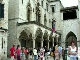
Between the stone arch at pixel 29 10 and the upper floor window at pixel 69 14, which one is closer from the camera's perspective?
the stone arch at pixel 29 10

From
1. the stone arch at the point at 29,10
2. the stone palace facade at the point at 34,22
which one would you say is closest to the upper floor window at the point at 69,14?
the stone palace facade at the point at 34,22

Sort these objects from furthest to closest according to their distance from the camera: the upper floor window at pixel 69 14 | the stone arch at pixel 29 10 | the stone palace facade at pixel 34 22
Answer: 1. the upper floor window at pixel 69 14
2. the stone arch at pixel 29 10
3. the stone palace facade at pixel 34 22

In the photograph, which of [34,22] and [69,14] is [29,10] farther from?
[69,14]

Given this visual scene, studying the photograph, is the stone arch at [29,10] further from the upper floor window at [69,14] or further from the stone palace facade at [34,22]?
the upper floor window at [69,14]

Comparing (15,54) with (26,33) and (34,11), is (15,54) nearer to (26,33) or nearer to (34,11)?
(26,33)

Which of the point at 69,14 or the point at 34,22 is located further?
the point at 69,14

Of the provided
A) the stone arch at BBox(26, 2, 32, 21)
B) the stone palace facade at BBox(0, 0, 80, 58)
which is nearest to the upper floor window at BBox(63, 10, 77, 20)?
the stone palace facade at BBox(0, 0, 80, 58)

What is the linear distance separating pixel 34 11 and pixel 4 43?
40.9ft

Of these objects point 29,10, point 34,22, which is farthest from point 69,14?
point 34,22

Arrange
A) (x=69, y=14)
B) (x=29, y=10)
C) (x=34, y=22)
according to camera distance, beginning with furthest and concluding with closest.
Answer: (x=69, y=14)
(x=29, y=10)
(x=34, y=22)

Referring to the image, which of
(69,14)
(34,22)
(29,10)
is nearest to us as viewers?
(34,22)

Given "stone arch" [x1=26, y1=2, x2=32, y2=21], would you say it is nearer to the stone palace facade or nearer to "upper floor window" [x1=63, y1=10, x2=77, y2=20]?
the stone palace facade

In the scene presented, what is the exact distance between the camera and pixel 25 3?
105 ft

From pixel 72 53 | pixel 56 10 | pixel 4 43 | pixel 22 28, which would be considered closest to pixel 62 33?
pixel 56 10
